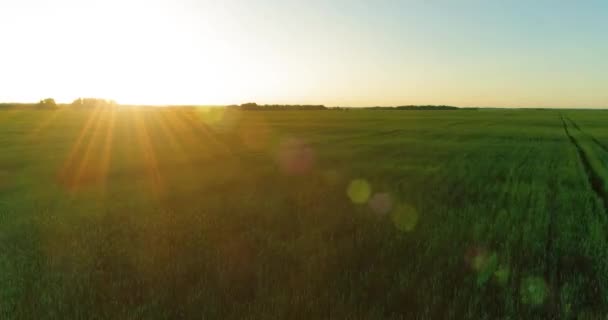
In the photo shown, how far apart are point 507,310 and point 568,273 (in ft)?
5.91

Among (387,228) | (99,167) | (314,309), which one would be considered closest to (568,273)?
(387,228)

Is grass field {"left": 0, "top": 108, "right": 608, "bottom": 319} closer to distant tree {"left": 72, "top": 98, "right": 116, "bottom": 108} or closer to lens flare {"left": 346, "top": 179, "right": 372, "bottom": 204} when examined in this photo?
lens flare {"left": 346, "top": 179, "right": 372, "bottom": 204}

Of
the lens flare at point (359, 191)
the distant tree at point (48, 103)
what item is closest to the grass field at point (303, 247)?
the lens flare at point (359, 191)

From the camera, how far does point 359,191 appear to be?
11.4m

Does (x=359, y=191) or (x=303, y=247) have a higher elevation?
(x=303, y=247)

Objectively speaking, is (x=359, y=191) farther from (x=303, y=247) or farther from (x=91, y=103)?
(x=91, y=103)

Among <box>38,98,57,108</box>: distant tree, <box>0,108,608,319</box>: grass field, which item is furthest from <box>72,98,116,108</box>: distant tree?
<box>0,108,608,319</box>: grass field

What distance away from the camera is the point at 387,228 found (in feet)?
24.5

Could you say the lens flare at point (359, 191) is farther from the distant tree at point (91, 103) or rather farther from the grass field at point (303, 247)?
the distant tree at point (91, 103)

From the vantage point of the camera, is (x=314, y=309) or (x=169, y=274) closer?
(x=314, y=309)

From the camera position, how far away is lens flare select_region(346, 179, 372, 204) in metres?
10.2

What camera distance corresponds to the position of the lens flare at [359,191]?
10227 millimetres

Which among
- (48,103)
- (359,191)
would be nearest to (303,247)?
(359,191)

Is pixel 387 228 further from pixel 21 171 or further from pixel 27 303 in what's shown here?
pixel 21 171
